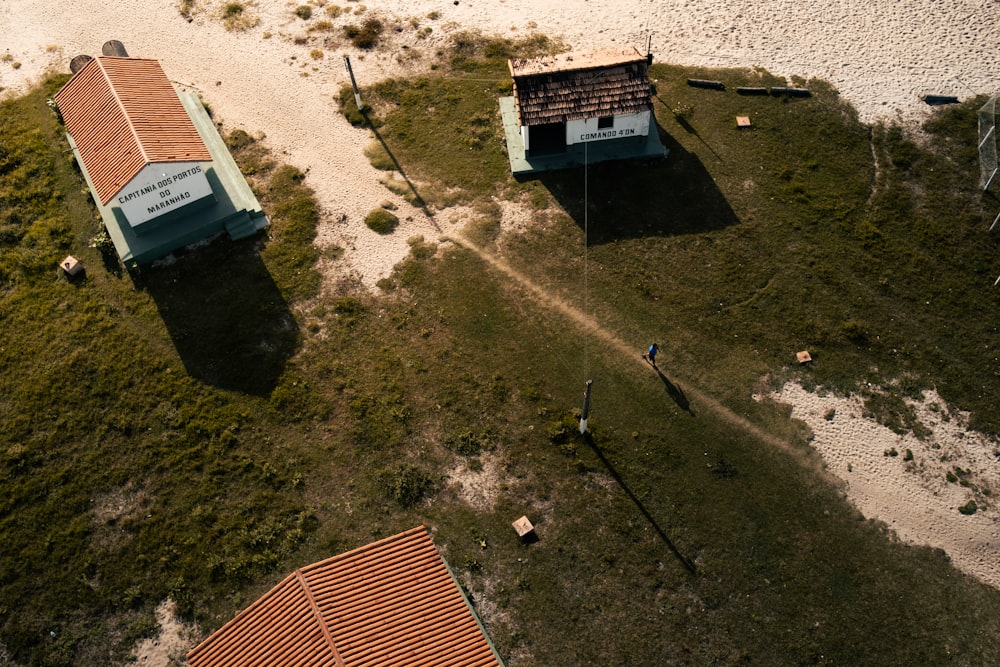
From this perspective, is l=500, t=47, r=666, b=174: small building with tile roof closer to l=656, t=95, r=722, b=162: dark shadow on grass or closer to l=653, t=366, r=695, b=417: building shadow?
l=656, t=95, r=722, b=162: dark shadow on grass

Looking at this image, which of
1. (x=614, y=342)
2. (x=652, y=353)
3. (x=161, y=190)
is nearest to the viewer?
(x=652, y=353)

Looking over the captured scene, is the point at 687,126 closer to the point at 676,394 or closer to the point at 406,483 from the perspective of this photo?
the point at 676,394

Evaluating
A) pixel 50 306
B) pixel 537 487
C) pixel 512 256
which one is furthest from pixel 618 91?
pixel 50 306

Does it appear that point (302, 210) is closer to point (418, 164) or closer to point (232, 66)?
point (418, 164)

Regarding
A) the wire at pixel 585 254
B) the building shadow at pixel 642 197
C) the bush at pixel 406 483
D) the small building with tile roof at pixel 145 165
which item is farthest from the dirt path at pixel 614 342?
the small building with tile roof at pixel 145 165

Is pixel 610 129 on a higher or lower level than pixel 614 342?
higher

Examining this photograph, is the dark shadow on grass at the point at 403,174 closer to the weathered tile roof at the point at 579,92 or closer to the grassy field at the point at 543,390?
the grassy field at the point at 543,390

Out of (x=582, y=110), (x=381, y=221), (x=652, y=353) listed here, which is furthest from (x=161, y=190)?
(x=652, y=353)
